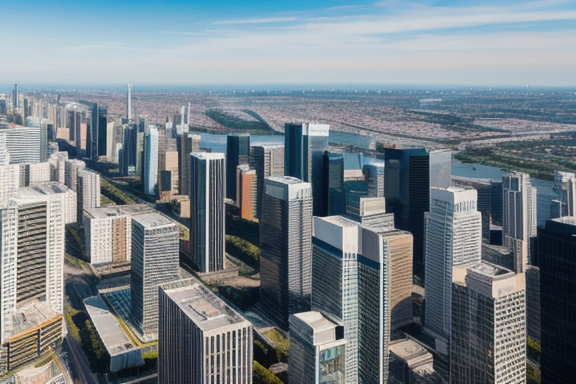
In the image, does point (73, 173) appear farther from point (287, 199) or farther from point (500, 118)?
point (500, 118)

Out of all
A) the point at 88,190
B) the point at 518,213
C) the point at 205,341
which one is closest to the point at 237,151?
the point at 88,190

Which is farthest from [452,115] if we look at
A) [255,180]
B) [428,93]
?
[255,180]

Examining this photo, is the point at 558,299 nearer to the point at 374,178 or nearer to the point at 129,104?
the point at 374,178

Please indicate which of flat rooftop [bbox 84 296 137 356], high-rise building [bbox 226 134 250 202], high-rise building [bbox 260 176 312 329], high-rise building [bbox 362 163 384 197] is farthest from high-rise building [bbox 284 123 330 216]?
flat rooftop [bbox 84 296 137 356]

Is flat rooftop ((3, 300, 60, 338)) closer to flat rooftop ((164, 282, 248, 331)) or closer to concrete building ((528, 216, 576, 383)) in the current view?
flat rooftop ((164, 282, 248, 331))

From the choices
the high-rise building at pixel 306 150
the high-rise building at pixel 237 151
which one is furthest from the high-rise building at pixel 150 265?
the high-rise building at pixel 237 151

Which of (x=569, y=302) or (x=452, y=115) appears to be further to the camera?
(x=452, y=115)

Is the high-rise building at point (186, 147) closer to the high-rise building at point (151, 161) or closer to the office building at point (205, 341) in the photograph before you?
the high-rise building at point (151, 161)

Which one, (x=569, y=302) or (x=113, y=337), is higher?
(x=569, y=302)
